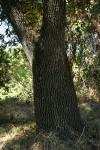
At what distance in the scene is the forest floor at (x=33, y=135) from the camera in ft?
21.8

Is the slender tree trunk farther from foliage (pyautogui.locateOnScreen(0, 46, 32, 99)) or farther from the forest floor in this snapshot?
foliage (pyautogui.locateOnScreen(0, 46, 32, 99))

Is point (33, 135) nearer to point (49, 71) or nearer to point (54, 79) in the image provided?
point (54, 79)

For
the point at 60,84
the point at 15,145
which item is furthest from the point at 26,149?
the point at 60,84

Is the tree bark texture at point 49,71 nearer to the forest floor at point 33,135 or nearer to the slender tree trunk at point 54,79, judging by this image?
the slender tree trunk at point 54,79

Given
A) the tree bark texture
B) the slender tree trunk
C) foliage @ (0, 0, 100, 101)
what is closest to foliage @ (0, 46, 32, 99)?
foliage @ (0, 0, 100, 101)

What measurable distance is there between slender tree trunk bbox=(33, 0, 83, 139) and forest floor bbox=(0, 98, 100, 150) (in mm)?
238

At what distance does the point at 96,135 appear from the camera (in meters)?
7.15

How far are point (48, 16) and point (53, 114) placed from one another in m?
1.71

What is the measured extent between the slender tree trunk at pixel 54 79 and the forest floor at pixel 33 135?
238mm

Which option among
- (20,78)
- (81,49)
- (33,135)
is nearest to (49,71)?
(33,135)

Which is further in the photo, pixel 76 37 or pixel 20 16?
pixel 76 37

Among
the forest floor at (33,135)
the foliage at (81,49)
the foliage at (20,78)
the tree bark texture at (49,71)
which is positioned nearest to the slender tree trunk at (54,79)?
the tree bark texture at (49,71)

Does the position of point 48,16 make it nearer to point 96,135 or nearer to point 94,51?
point 96,135

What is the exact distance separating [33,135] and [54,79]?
116 cm
